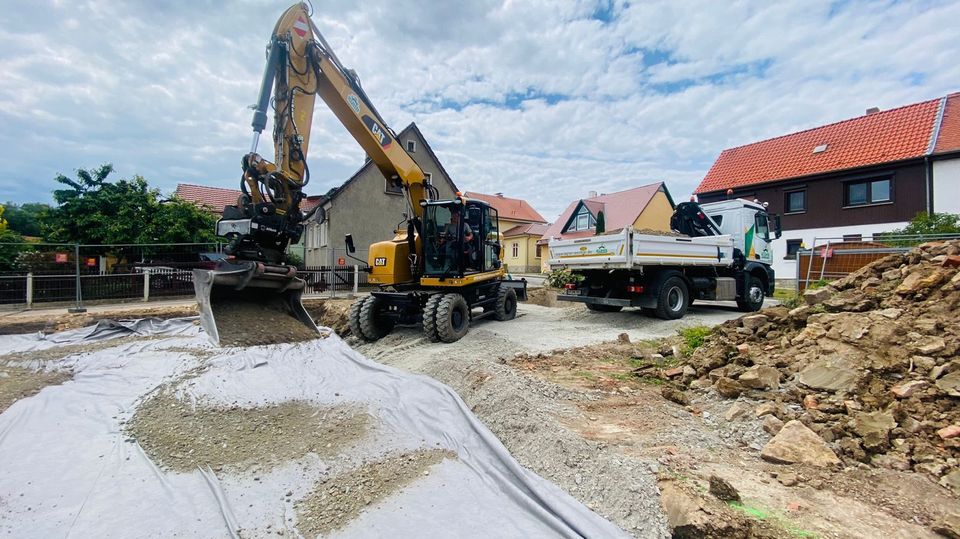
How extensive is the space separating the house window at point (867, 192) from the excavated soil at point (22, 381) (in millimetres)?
23624

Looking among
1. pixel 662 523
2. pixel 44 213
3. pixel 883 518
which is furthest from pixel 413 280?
pixel 44 213

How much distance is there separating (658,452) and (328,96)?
20.9 ft

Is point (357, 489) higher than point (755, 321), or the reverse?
point (755, 321)

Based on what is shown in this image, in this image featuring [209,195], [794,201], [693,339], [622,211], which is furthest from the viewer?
[622,211]

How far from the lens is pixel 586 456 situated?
319cm

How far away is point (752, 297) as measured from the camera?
10.9m

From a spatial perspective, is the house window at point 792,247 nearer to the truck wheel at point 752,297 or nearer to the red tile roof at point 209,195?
the truck wheel at point 752,297

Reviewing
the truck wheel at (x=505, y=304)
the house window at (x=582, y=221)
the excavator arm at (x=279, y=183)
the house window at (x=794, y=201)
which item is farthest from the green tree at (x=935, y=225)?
the excavator arm at (x=279, y=183)

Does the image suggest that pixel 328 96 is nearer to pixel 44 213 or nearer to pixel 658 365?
pixel 658 365

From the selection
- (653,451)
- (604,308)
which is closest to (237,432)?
(653,451)

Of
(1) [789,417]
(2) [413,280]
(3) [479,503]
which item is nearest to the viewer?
(3) [479,503]

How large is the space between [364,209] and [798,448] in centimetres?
1880

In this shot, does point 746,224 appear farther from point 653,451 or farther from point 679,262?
point 653,451

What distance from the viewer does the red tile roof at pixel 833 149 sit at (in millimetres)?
17078
